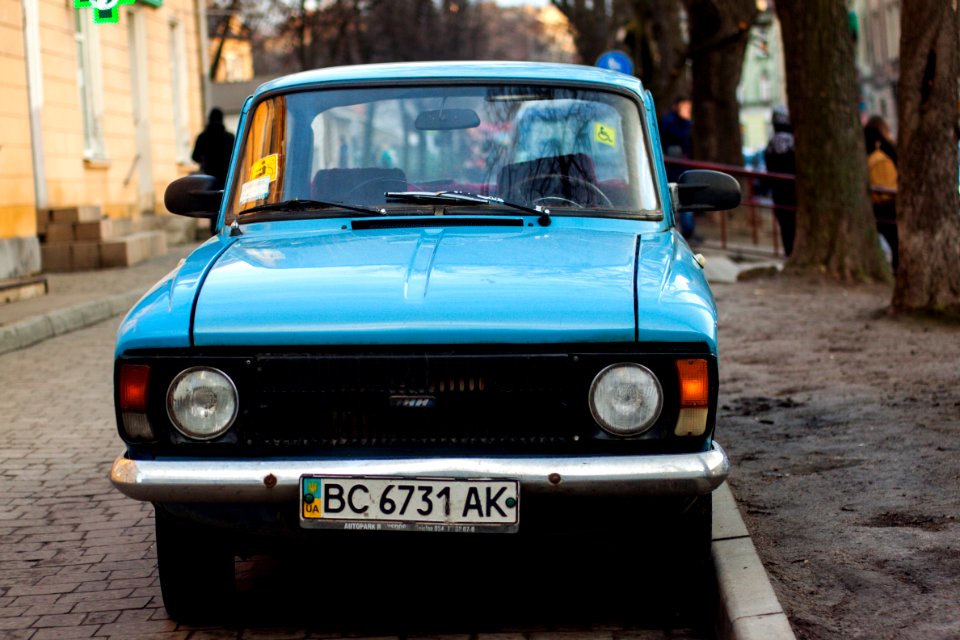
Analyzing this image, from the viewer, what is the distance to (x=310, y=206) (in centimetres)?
527

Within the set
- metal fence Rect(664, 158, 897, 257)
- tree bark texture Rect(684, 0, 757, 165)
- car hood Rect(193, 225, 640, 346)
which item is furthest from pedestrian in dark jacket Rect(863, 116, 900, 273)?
car hood Rect(193, 225, 640, 346)

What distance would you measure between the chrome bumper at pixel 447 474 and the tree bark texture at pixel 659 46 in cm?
2534

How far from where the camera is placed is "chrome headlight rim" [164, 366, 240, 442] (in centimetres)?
416


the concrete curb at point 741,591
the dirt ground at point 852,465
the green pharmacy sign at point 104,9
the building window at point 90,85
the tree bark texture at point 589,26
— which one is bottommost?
the dirt ground at point 852,465

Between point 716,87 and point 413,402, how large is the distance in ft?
81.7

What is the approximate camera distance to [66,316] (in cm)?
1342

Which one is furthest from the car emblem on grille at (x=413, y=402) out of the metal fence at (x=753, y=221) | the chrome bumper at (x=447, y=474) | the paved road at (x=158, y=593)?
the metal fence at (x=753, y=221)

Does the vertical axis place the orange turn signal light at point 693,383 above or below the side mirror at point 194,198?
below

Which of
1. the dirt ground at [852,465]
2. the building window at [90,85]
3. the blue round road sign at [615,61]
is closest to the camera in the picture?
the dirt ground at [852,465]

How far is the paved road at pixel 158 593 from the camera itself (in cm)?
457

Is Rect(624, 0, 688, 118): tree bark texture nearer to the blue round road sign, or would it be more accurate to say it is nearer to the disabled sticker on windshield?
the blue round road sign

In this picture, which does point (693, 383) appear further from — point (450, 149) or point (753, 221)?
point (753, 221)

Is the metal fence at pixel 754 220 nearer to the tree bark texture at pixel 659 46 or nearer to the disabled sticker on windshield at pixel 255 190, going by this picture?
the tree bark texture at pixel 659 46

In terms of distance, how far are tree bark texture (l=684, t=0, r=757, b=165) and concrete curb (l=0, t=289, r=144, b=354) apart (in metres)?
14.6
